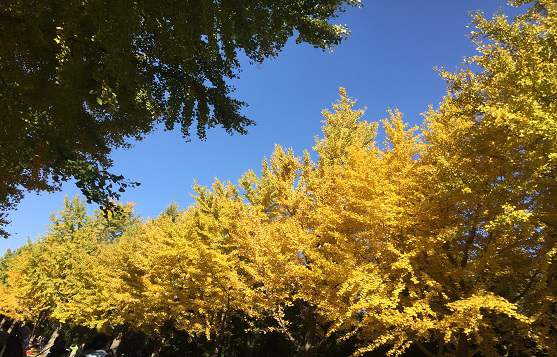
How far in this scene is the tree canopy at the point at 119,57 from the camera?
4.63 metres

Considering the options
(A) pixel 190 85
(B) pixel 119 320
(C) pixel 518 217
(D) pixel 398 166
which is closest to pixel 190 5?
(A) pixel 190 85

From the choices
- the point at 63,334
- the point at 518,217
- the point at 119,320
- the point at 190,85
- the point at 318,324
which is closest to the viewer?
the point at 518,217

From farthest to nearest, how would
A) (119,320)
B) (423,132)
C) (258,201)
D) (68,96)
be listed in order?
1. (119,320)
2. (258,201)
3. (423,132)
4. (68,96)

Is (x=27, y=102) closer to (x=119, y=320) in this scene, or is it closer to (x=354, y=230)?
(x=354, y=230)

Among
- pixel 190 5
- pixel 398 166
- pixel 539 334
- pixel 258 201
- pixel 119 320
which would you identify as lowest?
pixel 539 334

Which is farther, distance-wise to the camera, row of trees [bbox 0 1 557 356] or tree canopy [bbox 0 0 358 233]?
row of trees [bbox 0 1 557 356]

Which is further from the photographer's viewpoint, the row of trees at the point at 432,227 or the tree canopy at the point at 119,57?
the row of trees at the point at 432,227

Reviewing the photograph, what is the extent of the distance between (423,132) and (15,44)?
27.9ft

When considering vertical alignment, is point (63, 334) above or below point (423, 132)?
below

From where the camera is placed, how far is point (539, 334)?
6.66 meters

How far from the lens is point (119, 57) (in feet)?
15.0

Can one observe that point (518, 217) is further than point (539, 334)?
No

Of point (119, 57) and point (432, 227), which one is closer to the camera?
point (119, 57)

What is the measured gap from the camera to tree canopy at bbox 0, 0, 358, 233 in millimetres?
4629
